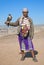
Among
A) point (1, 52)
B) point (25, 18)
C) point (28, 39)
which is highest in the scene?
point (25, 18)

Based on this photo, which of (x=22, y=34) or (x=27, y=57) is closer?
(x=22, y=34)

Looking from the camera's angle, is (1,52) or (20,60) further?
(1,52)

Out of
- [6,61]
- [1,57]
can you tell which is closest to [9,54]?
[1,57]

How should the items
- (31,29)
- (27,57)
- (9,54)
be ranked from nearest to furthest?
(31,29) < (27,57) < (9,54)

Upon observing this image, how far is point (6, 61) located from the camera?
8.00 meters

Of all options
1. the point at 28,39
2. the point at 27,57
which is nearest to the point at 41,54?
the point at 27,57

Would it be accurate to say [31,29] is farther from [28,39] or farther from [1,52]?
[1,52]

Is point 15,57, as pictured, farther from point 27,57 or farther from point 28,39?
point 28,39

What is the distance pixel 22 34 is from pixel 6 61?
1036 millimetres

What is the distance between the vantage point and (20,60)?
26.3ft

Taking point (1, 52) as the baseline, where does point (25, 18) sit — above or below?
above

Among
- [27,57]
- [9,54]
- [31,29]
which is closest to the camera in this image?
[31,29]

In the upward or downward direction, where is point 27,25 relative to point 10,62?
upward

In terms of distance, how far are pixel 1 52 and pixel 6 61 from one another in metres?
1.56
